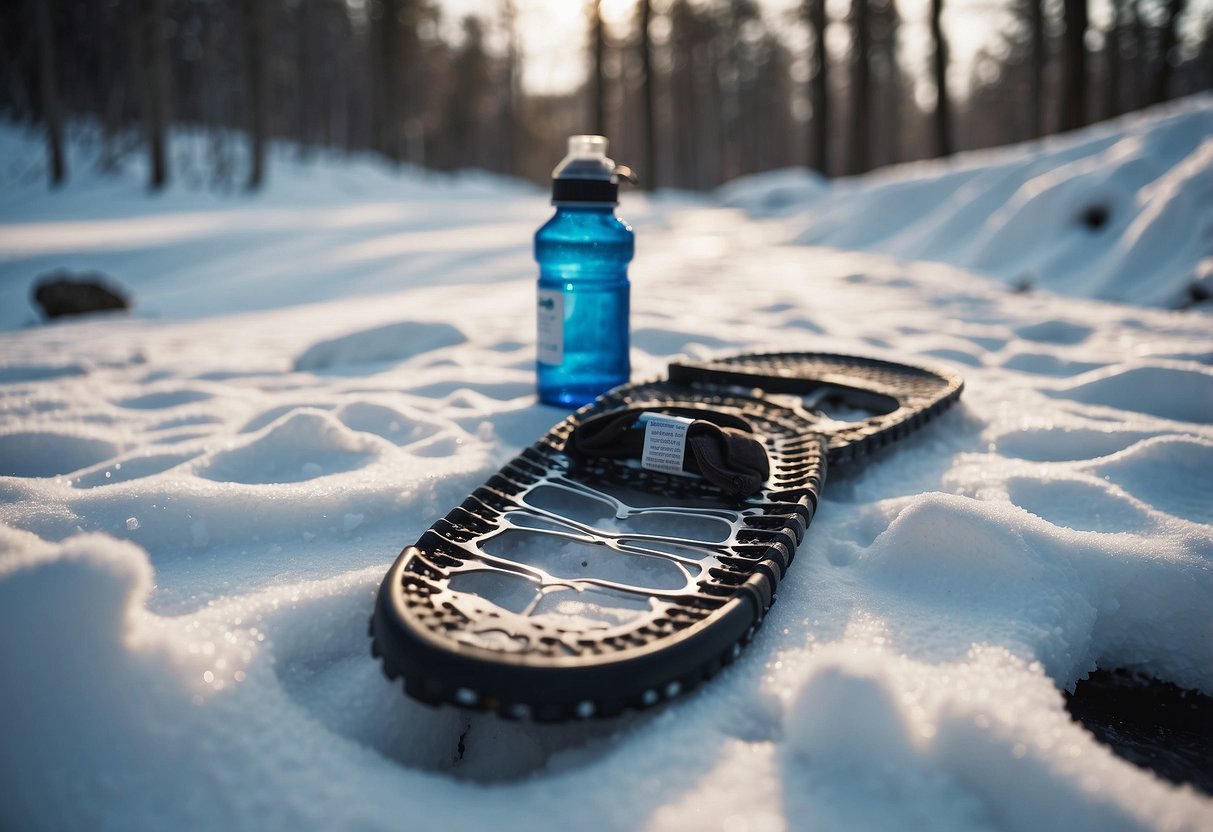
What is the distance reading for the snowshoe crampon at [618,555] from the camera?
0.83 m

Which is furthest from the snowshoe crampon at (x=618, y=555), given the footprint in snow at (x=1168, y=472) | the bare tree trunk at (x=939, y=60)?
the bare tree trunk at (x=939, y=60)

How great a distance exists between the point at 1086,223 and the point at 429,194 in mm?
14527

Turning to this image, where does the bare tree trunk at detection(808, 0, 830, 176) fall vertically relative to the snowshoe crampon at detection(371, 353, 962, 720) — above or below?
above

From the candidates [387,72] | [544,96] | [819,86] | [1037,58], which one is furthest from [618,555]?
[544,96]

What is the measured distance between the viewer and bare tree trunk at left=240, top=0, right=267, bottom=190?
12.9m

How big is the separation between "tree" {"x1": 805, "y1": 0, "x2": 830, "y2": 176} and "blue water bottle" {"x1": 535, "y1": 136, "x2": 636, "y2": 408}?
11.9 meters

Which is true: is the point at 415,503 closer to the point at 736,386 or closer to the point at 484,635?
the point at 484,635

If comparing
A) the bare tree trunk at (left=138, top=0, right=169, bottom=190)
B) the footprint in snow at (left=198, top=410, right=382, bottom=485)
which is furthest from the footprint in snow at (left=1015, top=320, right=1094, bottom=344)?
the bare tree trunk at (left=138, top=0, right=169, bottom=190)

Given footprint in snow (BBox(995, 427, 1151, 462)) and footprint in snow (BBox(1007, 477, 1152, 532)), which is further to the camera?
footprint in snow (BBox(995, 427, 1151, 462))

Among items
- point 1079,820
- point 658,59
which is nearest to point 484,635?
point 1079,820

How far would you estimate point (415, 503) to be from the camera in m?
1.41

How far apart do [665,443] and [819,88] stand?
1287 cm

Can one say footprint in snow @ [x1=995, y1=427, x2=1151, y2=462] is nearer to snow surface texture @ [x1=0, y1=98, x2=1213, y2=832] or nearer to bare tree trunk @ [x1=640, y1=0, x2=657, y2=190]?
snow surface texture @ [x1=0, y1=98, x2=1213, y2=832]

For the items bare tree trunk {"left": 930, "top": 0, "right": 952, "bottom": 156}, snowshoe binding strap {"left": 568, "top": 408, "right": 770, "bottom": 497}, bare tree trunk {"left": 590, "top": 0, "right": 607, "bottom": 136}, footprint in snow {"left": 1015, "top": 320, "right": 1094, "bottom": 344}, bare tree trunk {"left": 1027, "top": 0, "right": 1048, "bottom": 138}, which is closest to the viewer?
snowshoe binding strap {"left": 568, "top": 408, "right": 770, "bottom": 497}
